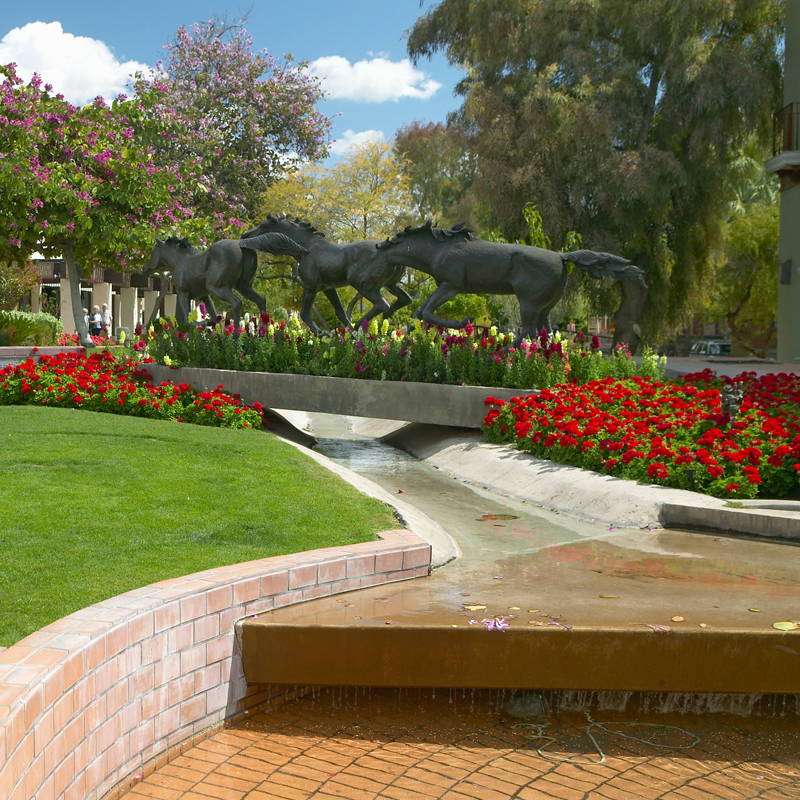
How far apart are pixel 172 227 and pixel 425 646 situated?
20630 mm

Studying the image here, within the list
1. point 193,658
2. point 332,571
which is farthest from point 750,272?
point 193,658

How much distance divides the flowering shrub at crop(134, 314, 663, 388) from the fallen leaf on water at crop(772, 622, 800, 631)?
7.62m

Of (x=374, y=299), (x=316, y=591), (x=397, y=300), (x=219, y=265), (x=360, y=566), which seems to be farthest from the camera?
(x=397, y=300)

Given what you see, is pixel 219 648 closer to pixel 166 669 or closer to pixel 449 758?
pixel 166 669

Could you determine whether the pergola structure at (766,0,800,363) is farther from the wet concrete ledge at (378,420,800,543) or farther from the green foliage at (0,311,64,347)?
the green foliage at (0,311,64,347)

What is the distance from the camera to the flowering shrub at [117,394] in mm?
13023

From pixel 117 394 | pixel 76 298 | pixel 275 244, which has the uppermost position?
pixel 275 244

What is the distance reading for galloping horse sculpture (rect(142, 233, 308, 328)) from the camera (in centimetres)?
1470


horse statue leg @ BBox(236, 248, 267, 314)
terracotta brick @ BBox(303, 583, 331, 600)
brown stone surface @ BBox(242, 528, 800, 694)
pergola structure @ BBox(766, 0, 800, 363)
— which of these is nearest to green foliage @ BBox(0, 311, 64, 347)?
horse statue leg @ BBox(236, 248, 267, 314)

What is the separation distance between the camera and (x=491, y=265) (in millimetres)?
13648

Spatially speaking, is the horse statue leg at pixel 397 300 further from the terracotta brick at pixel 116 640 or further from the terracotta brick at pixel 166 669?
the terracotta brick at pixel 116 640

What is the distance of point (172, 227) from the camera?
24.0 meters

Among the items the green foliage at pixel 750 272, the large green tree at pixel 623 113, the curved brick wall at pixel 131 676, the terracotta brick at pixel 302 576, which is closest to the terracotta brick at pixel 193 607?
the curved brick wall at pixel 131 676

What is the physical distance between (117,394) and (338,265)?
12.4ft
